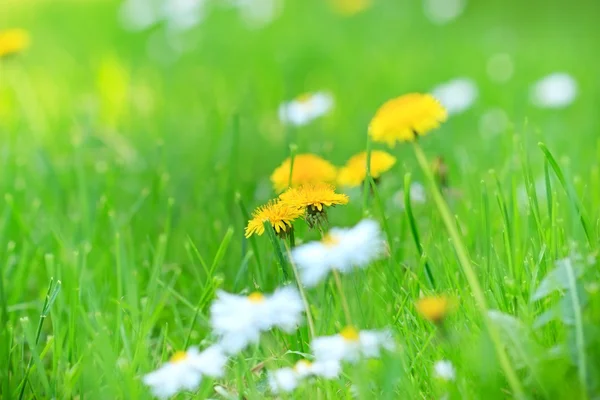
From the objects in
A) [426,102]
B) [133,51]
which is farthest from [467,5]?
[426,102]

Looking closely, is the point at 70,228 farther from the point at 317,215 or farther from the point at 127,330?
the point at 317,215

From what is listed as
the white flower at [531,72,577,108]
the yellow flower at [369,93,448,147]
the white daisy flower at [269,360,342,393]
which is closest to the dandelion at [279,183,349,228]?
the yellow flower at [369,93,448,147]

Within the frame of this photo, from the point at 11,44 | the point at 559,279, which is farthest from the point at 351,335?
the point at 11,44

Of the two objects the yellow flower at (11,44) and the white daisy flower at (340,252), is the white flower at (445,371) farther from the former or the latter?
the yellow flower at (11,44)

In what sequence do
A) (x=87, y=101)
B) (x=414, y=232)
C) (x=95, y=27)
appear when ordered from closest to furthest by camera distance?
(x=414, y=232) < (x=87, y=101) < (x=95, y=27)

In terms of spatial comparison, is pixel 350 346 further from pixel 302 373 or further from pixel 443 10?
pixel 443 10
